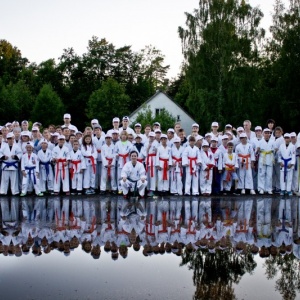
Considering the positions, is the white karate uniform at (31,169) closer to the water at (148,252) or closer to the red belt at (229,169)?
the water at (148,252)

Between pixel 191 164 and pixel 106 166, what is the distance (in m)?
2.74

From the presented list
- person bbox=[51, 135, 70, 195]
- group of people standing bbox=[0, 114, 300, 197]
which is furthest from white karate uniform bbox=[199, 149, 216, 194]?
person bbox=[51, 135, 70, 195]

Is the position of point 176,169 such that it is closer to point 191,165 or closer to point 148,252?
point 191,165

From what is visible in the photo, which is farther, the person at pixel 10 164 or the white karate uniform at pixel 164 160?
the white karate uniform at pixel 164 160

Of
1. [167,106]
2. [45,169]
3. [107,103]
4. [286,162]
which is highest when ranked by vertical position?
[107,103]

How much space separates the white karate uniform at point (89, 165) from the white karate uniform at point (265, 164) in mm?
5439

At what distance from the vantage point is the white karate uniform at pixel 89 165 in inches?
546

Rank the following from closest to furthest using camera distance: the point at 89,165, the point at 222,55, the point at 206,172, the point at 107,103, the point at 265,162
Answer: the point at 206,172 → the point at 89,165 → the point at 265,162 → the point at 222,55 → the point at 107,103

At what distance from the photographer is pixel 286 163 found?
45.9ft

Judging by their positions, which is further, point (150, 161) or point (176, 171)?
point (150, 161)

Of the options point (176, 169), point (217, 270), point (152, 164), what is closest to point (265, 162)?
point (176, 169)

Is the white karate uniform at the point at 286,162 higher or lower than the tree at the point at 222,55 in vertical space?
lower

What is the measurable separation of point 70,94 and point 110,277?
59538mm

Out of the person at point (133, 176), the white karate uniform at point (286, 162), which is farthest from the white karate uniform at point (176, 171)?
the white karate uniform at point (286, 162)
